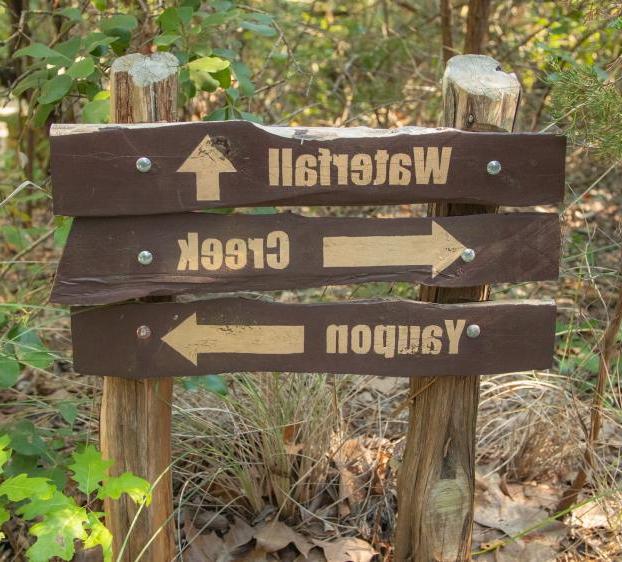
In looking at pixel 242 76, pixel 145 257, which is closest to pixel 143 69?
pixel 145 257

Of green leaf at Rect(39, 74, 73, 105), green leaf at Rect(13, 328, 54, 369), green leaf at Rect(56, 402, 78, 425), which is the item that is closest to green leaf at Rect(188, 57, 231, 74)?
green leaf at Rect(39, 74, 73, 105)

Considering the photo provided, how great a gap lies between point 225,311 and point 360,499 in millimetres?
1174

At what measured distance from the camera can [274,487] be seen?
9.24ft

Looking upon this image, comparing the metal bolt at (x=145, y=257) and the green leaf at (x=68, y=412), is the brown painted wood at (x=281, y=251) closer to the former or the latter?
the metal bolt at (x=145, y=257)

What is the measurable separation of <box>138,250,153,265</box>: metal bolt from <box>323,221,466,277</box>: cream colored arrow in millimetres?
469

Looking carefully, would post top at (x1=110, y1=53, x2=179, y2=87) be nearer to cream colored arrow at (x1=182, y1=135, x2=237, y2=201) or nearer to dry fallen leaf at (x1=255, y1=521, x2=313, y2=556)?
cream colored arrow at (x1=182, y1=135, x2=237, y2=201)

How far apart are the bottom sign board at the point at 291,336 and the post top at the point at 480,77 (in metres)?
0.59

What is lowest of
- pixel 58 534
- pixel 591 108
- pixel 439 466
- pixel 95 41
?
pixel 439 466

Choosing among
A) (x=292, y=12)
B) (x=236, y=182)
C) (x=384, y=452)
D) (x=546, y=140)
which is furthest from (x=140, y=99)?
(x=292, y=12)

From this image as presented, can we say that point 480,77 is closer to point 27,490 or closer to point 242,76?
point 242,76

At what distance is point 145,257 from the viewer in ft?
6.64

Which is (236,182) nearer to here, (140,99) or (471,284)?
(140,99)

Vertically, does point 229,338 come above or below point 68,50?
below

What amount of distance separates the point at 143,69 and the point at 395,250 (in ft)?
2.73
